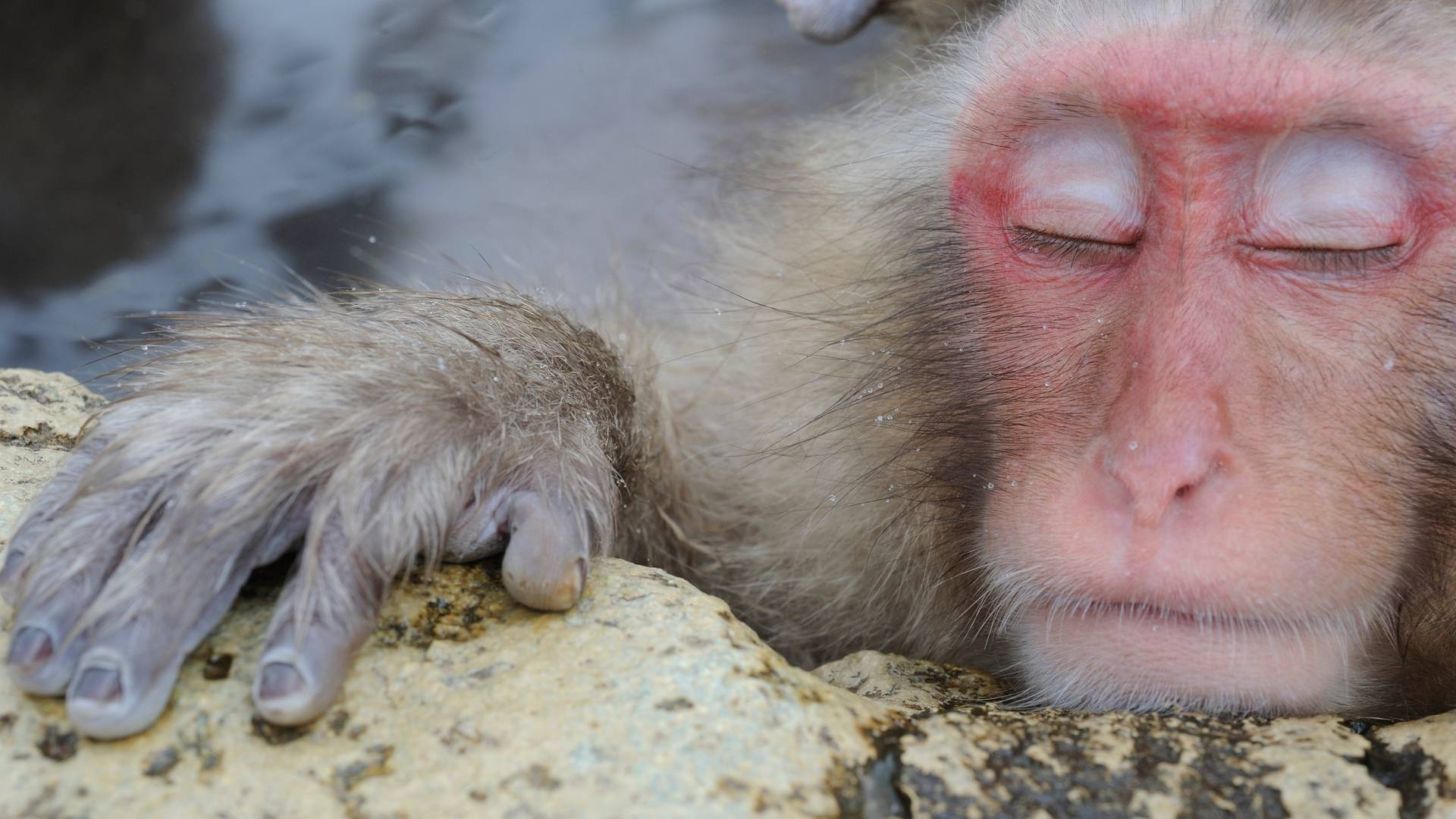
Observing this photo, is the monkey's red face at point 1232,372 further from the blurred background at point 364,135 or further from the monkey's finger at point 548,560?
the blurred background at point 364,135

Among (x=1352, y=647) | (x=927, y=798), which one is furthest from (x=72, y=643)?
(x=1352, y=647)

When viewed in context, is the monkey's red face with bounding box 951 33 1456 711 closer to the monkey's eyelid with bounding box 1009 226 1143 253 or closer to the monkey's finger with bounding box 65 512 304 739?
the monkey's eyelid with bounding box 1009 226 1143 253

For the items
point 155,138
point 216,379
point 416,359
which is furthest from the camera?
point 155,138

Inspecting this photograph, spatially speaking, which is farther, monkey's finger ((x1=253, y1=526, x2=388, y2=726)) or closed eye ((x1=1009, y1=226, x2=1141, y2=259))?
closed eye ((x1=1009, y1=226, x2=1141, y2=259))

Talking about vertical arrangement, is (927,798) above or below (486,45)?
below

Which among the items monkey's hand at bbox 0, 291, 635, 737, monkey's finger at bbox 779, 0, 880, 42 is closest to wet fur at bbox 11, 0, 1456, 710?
monkey's hand at bbox 0, 291, 635, 737

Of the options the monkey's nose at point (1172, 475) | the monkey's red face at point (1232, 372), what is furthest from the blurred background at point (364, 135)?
the monkey's nose at point (1172, 475)

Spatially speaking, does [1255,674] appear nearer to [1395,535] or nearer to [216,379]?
[1395,535]
